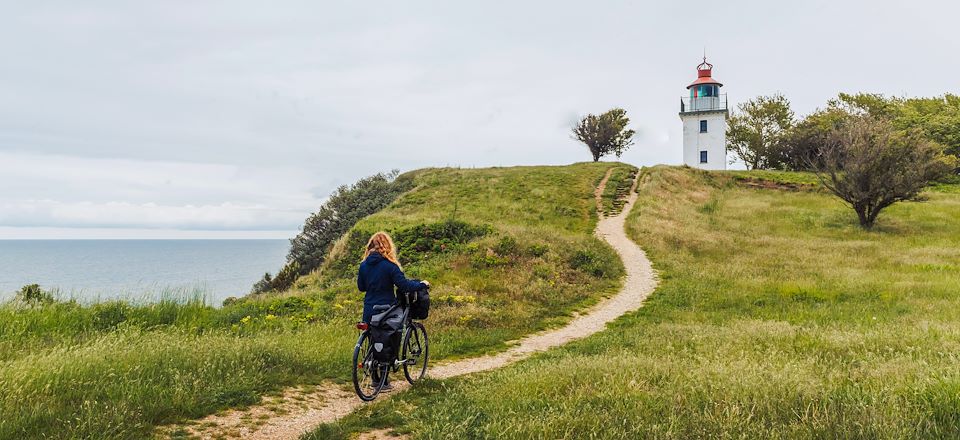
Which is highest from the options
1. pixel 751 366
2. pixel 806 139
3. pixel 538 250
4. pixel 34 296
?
pixel 806 139

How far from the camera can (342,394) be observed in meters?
8.23

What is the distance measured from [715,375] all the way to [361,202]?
45.6 meters

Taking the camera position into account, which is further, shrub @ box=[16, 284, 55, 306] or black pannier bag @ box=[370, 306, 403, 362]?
shrub @ box=[16, 284, 55, 306]

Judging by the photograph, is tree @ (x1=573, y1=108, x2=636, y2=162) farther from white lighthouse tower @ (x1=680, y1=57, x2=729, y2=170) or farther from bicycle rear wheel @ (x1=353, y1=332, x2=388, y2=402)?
bicycle rear wheel @ (x1=353, y1=332, x2=388, y2=402)

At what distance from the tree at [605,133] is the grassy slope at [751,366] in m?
43.1

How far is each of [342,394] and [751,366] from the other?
600 cm

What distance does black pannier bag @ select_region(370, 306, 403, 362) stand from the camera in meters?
8.03

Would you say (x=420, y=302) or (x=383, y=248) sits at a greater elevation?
(x=383, y=248)

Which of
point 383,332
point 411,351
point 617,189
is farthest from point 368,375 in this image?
point 617,189

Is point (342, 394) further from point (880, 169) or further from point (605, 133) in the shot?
point (605, 133)

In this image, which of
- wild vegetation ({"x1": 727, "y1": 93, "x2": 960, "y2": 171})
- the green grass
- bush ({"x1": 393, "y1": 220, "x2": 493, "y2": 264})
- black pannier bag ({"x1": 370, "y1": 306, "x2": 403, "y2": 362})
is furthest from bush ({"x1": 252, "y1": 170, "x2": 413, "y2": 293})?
wild vegetation ({"x1": 727, "y1": 93, "x2": 960, "y2": 171})

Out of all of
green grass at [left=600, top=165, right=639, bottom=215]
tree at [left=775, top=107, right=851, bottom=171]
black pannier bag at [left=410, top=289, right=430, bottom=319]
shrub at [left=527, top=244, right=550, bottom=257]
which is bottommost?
black pannier bag at [left=410, top=289, right=430, bottom=319]

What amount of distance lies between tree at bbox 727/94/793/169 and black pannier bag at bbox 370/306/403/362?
2769 inches

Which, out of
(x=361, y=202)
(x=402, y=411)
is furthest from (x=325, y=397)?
(x=361, y=202)
